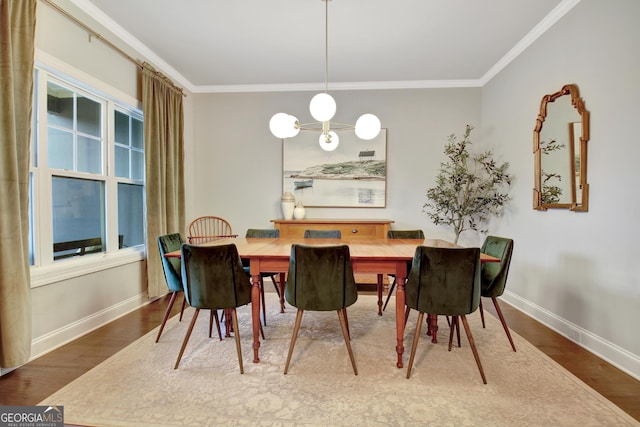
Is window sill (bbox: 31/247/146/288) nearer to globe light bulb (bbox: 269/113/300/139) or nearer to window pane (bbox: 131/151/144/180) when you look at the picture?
window pane (bbox: 131/151/144/180)

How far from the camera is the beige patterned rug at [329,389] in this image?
1499 millimetres

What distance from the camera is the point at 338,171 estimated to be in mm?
4160

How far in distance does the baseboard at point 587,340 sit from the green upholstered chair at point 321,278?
1778mm

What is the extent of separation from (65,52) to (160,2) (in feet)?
2.79

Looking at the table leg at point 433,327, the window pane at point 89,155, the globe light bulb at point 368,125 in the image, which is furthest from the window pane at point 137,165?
the table leg at point 433,327

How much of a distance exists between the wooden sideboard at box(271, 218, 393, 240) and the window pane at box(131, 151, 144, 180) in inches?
62.9

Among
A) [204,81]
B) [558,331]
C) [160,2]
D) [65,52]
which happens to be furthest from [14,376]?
[558,331]

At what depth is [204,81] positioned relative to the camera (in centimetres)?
406

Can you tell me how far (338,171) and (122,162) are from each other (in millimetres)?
2568

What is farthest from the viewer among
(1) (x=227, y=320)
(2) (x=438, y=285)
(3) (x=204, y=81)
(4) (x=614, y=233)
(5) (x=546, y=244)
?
(3) (x=204, y=81)

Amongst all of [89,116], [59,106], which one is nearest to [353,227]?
[89,116]

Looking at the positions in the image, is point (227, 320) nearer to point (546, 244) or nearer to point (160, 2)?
point (160, 2)

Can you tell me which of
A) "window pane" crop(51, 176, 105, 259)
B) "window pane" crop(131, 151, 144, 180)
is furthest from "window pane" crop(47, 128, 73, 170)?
"window pane" crop(131, 151, 144, 180)

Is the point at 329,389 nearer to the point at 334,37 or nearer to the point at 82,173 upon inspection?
the point at 82,173
